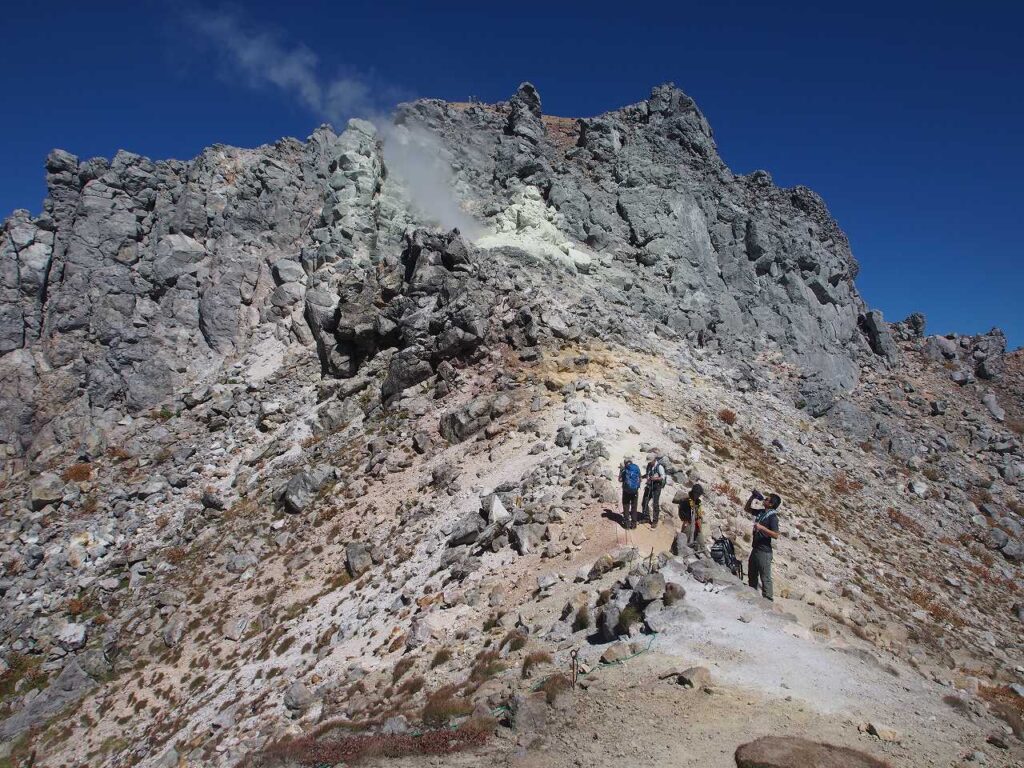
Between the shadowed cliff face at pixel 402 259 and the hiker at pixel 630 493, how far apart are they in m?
15.0

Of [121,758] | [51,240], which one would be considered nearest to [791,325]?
[121,758]

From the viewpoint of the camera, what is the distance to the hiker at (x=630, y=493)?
1645cm

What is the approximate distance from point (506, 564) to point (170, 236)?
40.4m

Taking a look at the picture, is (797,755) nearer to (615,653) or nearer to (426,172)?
(615,653)

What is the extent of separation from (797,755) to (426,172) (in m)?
45.1

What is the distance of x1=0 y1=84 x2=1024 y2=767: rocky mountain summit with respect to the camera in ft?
36.9

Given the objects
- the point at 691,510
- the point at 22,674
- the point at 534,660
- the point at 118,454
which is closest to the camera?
the point at 534,660

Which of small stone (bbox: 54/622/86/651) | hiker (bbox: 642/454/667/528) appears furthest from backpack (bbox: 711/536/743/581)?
small stone (bbox: 54/622/86/651)

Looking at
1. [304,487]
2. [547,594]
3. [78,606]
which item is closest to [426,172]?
[304,487]

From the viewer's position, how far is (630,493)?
54.0 feet

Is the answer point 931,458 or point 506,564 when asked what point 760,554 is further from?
point 931,458

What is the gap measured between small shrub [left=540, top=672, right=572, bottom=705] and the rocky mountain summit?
100 millimetres

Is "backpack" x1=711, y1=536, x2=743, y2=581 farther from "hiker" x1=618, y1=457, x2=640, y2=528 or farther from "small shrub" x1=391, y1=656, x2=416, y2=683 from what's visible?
"small shrub" x1=391, y1=656, x2=416, y2=683

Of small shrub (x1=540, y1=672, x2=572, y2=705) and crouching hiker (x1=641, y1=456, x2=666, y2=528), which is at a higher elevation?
crouching hiker (x1=641, y1=456, x2=666, y2=528)
